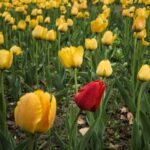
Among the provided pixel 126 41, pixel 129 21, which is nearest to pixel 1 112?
pixel 126 41

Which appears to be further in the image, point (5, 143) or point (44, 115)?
point (5, 143)

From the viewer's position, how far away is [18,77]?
3701mm

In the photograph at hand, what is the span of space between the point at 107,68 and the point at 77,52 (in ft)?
0.87

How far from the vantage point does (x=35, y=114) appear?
4.69 feet

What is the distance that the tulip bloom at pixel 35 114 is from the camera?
143 cm

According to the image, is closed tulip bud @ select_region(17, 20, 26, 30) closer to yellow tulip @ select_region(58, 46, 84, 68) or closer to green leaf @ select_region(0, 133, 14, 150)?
yellow tulip @ select_region(58, 46, 84, 68)

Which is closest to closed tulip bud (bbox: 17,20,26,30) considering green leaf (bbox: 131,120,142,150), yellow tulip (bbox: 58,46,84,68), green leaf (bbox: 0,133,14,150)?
yellow tulip (bbox: 58,46,84,68)

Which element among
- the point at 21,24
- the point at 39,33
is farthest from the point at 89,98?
the point at 21,24

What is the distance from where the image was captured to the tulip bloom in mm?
1431

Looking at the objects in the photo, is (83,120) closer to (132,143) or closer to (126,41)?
(132,143)

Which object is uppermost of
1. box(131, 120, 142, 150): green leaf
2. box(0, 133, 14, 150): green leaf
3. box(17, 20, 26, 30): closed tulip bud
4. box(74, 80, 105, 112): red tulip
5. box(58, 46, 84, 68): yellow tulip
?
box(74, 80, 105, 112): red tulip

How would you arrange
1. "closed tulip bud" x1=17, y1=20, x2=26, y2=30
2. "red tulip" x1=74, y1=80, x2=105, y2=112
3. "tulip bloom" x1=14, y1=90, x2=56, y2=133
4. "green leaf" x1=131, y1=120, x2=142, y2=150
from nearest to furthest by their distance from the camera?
"tulip bloom" x1=14, y1=90, x2=56, y2=133
"red tulip" x1=74, y1=80, x2=105, y2=112
"green leaf" x1=131, y1=120, x2=142, y2=150
"closed tulip bud" x1=17, y1=20, x2=26, y2=30

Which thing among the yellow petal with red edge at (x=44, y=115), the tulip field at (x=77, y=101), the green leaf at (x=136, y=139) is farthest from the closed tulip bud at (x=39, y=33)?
the yellow petal with red edge at (x=44, y=115)

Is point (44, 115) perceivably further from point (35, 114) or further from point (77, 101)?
point (77, 101)
